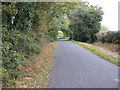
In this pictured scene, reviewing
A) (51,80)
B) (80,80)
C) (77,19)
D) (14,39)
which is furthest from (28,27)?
(77,19)

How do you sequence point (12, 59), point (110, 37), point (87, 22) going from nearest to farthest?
point (12, 59) → point (110, 37) → point (87, 22)

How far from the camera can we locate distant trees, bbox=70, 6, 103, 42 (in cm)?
2339

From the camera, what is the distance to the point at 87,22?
2439cm

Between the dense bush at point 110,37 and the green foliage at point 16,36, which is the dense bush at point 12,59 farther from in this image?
the dense bush at point 110,37

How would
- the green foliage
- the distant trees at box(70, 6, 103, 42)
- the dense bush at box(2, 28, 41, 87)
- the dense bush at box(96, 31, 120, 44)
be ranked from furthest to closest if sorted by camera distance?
the distant trees at box(70, 6, 103, 42) → the dense bush at box(96, 31, 120, 44) → the green foliage → the dense bush at box(2, 28, 41, 87)

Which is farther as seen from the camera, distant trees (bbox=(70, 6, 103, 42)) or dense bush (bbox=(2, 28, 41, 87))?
distant trees (bbox=(70, 6, 103, 42))

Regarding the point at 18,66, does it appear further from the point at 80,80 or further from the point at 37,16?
the point at 37,16

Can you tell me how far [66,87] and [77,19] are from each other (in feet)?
76.3

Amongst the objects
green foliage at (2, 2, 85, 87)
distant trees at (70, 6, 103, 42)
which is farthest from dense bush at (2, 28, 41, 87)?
distant trees at (70, 6, 103, 42)

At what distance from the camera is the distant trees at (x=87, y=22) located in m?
23.4

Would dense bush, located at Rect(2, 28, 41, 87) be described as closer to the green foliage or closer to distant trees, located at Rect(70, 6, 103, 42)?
the green foliage

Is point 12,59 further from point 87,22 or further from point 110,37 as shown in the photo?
point 87,22

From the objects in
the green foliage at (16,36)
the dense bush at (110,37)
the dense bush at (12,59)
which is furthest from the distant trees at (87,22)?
the dense bush at (12,59)

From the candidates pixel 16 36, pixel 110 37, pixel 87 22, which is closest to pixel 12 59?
pixel 16 36
